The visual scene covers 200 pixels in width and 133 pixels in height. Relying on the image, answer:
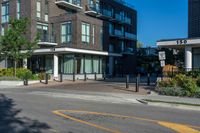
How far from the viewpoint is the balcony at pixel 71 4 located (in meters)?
47.6

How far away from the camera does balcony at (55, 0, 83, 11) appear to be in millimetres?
47612

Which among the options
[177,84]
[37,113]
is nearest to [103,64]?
[177,84]

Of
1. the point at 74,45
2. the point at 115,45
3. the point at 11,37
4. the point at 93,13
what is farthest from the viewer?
the point at 115,45

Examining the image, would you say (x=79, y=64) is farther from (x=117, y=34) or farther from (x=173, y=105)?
(x=173, y=105)

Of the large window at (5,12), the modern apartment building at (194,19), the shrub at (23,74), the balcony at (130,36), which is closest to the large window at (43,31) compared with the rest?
the large window at (5,12)

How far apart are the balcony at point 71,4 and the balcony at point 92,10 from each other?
1753 mm

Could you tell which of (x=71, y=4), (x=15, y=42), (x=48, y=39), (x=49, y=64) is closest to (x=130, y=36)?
(x=71, y=4)

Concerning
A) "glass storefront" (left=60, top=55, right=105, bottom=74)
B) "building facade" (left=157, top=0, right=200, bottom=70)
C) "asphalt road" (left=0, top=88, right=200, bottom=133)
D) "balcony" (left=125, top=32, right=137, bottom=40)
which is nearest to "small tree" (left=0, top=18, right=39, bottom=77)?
"glass storefront" (left=60, top=55, right=105, bottom=74)

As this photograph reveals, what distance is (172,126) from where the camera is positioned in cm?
1091

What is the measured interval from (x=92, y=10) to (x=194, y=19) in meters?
28.1

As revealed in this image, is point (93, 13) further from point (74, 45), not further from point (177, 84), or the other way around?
point (177, 84)

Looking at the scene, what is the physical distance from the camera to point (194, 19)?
27.1 m

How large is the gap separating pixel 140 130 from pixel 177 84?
13.8 m

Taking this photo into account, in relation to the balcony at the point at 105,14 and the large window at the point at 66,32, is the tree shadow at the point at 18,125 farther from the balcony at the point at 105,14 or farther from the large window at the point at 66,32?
the balcony at the point at 105,14
